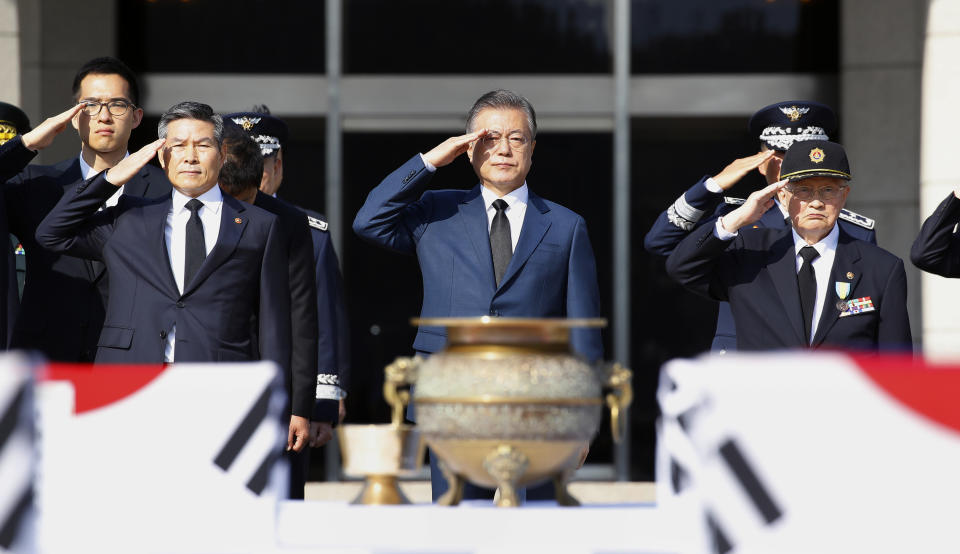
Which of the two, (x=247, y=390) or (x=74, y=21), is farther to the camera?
(x=74, y=21)

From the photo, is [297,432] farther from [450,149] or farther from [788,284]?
[788,284]

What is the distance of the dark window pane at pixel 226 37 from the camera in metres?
8.80

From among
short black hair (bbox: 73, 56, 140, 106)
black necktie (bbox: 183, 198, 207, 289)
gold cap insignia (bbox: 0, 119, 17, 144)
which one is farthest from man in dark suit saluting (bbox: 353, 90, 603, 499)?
gold cap insignia (bbox: 0, 119, 17, 144)

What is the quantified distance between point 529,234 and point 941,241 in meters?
1.36

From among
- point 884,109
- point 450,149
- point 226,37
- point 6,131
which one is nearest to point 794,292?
point 450,149

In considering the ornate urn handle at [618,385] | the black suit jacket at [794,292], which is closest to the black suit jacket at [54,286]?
the black suit jacket at [794,292]

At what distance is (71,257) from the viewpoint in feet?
15.1

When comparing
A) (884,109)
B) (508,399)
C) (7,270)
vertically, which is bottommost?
(508,399)

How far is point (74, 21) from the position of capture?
8523 mm

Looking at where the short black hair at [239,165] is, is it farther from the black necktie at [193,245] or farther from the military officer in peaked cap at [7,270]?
the black necktie at [193,245]

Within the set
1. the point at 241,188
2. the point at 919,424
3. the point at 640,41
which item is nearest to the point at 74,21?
the point at 640,41

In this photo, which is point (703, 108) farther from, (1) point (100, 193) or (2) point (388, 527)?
(2) point (388, 527)

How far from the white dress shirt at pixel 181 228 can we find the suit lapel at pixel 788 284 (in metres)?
1.65

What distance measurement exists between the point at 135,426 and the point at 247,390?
0.22m
